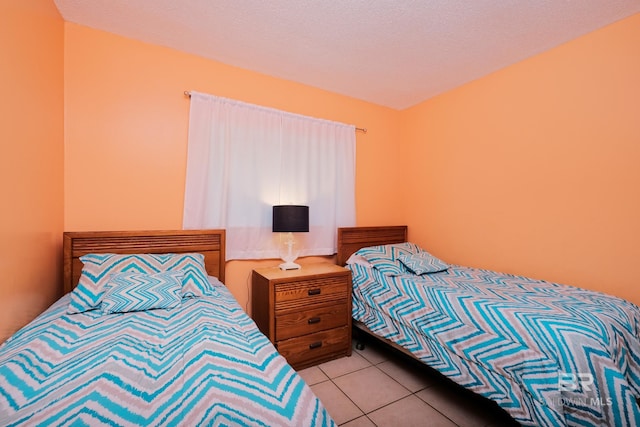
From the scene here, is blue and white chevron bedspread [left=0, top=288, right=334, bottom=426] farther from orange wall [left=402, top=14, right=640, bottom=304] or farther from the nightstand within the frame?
orange wall [left=402, top=14, right=640, bottom=304]

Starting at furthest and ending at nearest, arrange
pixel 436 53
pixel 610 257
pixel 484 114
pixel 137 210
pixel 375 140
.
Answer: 1. pixel 375 140
2. pixel 484 114
3. pixel 436 53
4. pixel 137 210
5. pixel 610 257

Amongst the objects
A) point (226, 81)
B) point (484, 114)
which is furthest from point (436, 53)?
point (226, 81)

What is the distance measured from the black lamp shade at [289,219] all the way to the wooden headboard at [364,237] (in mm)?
579

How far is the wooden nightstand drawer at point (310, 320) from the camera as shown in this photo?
2.16m

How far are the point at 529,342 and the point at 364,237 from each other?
181 centimetres

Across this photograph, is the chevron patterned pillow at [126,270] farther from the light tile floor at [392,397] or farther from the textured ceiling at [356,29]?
the textured ceiling at [356,29]

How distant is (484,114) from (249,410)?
9.88 feet

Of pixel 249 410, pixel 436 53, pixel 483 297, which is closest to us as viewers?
pixel 249 410

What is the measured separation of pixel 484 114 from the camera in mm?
2691

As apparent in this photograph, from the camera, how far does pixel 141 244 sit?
2.08m

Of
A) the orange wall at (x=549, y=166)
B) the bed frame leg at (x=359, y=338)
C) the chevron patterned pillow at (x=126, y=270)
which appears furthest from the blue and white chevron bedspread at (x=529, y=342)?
the chevron patterned pillow at (x=126, y=270)

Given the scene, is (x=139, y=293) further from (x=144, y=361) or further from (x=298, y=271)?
(x=298, y=271)

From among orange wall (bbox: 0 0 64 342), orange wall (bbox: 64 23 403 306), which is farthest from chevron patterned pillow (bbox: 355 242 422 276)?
orange wall (bbox: 0 0 64 342)

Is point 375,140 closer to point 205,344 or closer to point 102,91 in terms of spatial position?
point 102,91
